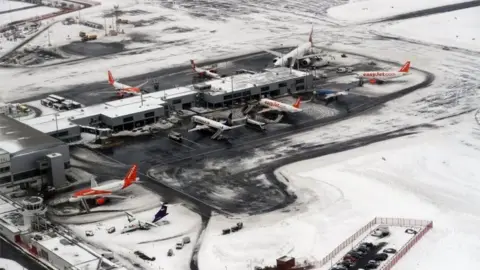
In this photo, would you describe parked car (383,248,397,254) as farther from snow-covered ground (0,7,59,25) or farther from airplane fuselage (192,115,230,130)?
snow-covered ground (0,7,59,25)

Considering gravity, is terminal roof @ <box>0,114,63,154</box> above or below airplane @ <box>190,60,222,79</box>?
above

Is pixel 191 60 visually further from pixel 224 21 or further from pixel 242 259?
pixel 242 259

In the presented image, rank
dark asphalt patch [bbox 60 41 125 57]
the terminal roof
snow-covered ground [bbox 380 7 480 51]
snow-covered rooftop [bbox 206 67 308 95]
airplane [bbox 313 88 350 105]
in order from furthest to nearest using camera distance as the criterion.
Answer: snow-covered ground [bbox 380 7 480 51]
dark asphalt patch [bbox 60 41 125 57]
snow-covered rooftop [bbox 206 67 308 95]
airplane [bbox 313 88 350 105]
the terminal roof

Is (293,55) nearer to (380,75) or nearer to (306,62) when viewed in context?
(306,62)

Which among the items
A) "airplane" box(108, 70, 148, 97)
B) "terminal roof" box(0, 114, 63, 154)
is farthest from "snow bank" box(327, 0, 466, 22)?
"terminal roof" box(0, 114, 63, 154)

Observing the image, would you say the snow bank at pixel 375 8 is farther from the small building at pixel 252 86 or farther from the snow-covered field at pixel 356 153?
the small building at pixel 252 86

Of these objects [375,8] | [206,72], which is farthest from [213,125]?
[375,8]

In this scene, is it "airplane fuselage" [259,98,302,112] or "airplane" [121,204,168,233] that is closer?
"airplane" [121,204,168,233]
